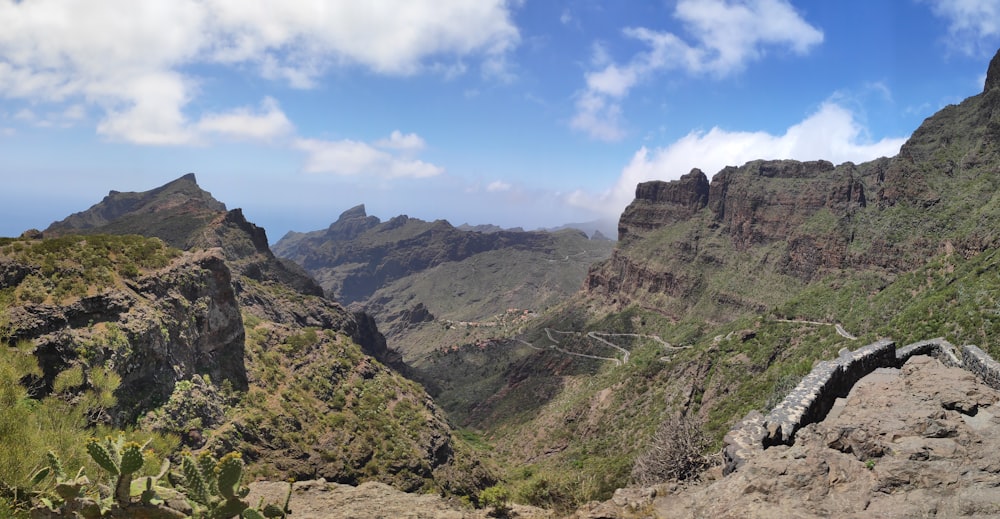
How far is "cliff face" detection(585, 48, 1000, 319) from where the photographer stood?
2512 inches

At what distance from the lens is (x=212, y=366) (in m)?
31.7

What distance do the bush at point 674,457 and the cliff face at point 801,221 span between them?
151 feet

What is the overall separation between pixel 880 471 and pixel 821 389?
655 cm

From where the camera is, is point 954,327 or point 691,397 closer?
point 954,327

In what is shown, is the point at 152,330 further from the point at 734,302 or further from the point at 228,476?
the point at 734,302

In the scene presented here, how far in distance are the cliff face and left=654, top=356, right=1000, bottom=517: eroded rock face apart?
45793 mm

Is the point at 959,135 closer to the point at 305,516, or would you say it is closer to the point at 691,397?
the point at 691,397

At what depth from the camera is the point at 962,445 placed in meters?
9.03

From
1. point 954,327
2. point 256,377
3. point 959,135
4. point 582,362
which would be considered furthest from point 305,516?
point 959,135

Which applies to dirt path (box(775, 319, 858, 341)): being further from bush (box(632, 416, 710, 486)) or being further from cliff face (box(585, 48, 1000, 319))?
bush (box(632, 416, 710, 486))

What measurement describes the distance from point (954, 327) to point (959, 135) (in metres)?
68.4

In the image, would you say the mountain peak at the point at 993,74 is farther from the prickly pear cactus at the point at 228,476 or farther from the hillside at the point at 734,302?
the prickly pear cactus at the point at 228,476

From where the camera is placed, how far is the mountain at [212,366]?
69.5 ft

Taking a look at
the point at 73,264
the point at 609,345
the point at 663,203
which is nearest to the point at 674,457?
the point at 73,264
